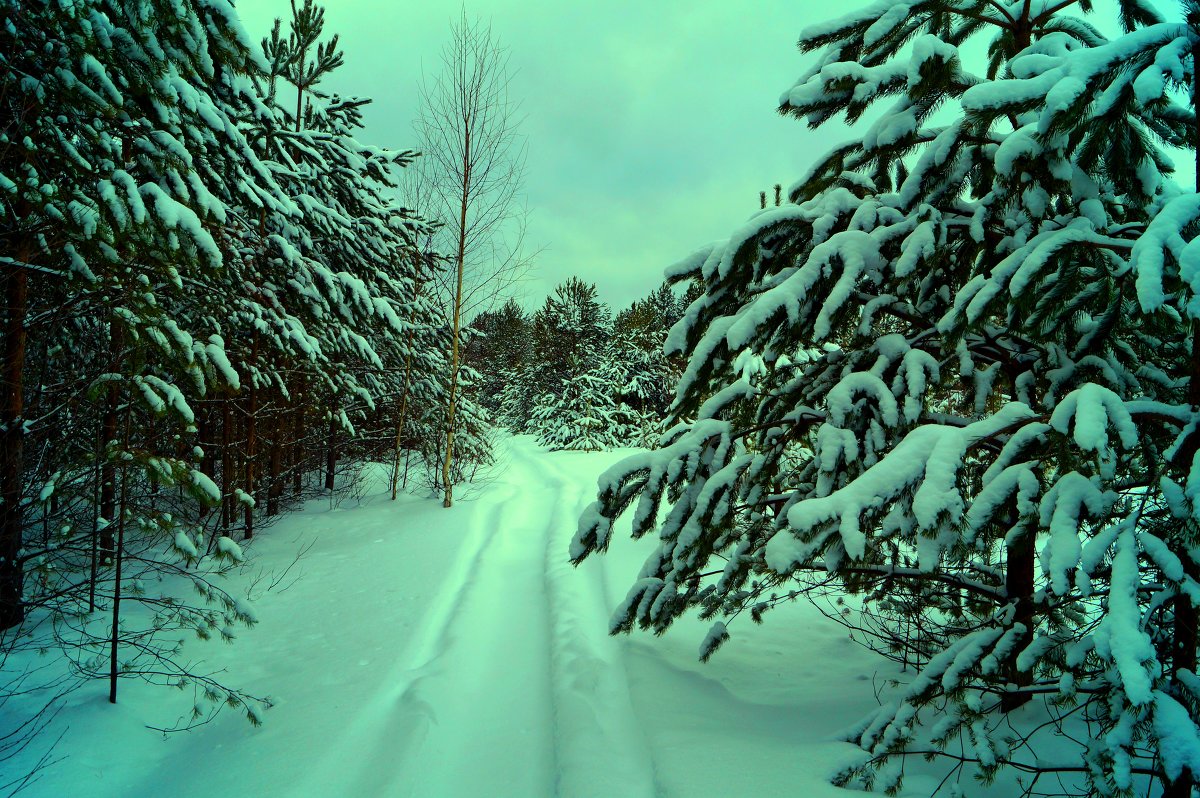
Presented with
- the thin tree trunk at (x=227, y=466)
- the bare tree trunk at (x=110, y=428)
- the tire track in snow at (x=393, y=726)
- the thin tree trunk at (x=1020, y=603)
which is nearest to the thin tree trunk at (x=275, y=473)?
the thin tree trunk at (x=227, y=466)

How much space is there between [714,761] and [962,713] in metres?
1.36

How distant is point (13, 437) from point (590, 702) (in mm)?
4945

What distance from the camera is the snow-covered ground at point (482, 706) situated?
3.10 metres

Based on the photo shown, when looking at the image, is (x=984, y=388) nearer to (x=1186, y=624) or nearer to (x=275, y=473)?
(x=1186, y=624)

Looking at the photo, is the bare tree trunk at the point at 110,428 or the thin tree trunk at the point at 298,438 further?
the thin tree trunk at the point at 298,438

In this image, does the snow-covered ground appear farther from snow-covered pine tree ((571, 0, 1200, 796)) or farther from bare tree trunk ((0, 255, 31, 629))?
bare tree trunk ((0, 255, 31, 629))

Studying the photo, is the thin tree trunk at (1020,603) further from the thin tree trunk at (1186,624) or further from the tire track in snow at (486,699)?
the tire track in snow at (486,699)

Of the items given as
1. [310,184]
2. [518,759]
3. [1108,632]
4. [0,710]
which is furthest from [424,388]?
[1108,632]

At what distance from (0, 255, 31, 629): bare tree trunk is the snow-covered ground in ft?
4.02

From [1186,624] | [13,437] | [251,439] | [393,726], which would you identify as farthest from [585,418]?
[1186,624]

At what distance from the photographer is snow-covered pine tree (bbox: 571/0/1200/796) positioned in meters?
1.85

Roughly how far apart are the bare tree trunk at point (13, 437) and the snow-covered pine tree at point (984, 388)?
4396 mm

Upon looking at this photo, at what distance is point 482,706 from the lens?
13.0 feet

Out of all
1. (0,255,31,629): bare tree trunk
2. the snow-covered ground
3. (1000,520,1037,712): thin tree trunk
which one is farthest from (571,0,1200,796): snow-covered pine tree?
(0,255,31,629): bare tree trunk
